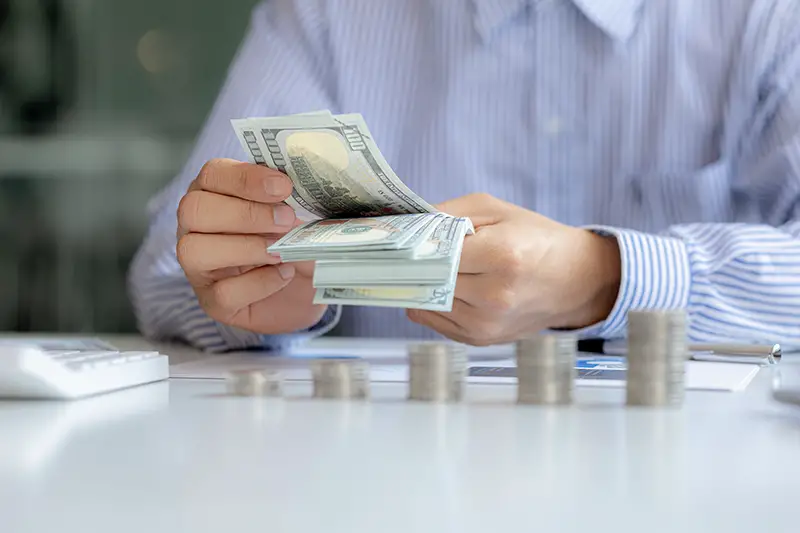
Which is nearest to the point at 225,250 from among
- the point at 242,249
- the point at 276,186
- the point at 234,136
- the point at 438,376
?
the point at 242,249

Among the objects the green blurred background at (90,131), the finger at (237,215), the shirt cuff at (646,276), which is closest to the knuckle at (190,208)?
the finger at (237,215)

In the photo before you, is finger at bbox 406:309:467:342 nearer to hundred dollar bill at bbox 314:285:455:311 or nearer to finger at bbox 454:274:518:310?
finger at bbox 454:274:518:310

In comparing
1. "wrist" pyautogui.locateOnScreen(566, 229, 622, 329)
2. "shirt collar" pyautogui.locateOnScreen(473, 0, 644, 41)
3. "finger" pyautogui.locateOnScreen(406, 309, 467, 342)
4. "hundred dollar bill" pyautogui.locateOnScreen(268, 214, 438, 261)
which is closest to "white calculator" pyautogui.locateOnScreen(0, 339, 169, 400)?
"hundred dollar bill" pyautogui.locateOnScreen(268, 214, 438, 261)

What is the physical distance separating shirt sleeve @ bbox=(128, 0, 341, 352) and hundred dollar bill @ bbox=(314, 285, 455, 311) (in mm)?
408

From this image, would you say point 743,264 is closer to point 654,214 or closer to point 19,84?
point 654,214

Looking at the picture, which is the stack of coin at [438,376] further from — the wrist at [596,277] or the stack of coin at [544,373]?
the wrist at [596,277]

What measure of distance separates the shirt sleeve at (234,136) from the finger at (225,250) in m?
0.21

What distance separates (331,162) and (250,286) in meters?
0.26

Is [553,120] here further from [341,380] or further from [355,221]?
[341,380]

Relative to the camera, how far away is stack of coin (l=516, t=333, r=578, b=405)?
0.75 m

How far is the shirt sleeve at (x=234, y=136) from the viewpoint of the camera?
1.38 metres

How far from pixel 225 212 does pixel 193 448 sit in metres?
0.50

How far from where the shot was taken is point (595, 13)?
5.31 feet

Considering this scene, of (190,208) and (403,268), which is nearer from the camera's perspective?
(403,268)
